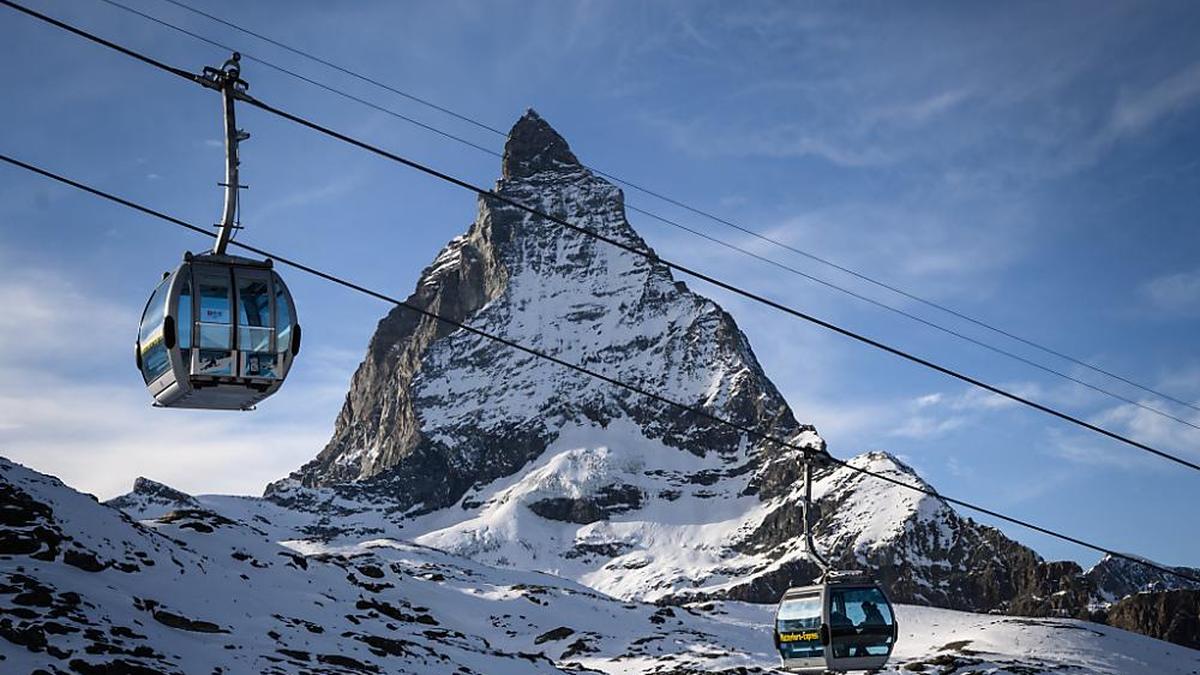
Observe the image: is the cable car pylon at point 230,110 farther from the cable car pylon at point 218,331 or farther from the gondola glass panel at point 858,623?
the gondola glass panel at point 858,623

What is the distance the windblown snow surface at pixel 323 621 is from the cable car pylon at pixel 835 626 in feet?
88.6

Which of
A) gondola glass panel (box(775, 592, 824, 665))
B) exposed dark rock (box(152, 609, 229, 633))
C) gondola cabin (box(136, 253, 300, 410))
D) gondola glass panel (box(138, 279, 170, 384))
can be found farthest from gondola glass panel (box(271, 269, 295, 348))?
exposed dark rock (box(152, 609, 229, 633))

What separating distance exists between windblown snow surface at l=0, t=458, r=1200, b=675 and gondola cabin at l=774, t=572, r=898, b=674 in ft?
88.6

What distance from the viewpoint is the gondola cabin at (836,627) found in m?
31.6

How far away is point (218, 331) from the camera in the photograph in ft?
64.5

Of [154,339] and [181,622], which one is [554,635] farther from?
[154,339]

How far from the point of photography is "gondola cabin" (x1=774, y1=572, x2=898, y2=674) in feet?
104

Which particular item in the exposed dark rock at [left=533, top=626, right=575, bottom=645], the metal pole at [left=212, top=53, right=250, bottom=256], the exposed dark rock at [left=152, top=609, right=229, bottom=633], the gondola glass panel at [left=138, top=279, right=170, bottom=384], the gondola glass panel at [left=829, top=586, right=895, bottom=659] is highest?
the metal pole at [left=212, top=53, right=250, bottom=256]

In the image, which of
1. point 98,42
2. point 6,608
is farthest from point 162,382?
point 6,608

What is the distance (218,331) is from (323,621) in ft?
202

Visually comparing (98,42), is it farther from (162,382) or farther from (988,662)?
(988,662)

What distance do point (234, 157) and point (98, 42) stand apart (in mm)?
2455

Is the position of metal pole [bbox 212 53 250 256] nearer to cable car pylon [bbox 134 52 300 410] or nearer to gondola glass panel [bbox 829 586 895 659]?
cable car pylon [bbox 134 52 300 410]

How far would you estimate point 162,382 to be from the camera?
19938 mm
